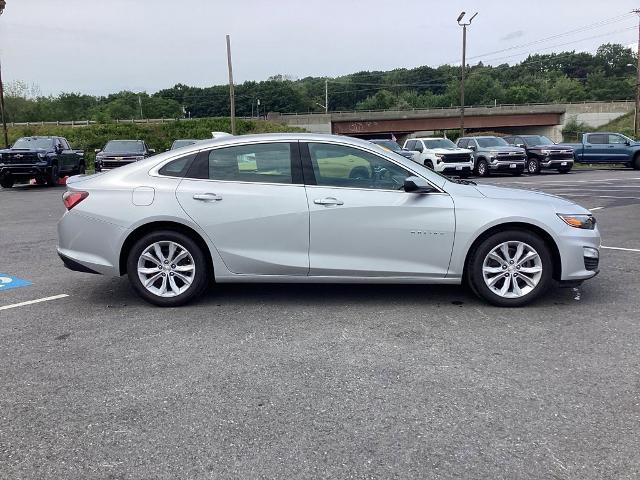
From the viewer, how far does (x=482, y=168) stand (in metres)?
25.5

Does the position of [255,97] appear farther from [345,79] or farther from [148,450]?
[148,450]

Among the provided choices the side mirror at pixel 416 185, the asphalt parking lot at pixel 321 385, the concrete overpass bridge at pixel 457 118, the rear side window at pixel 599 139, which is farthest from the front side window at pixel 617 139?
the concrete overpass bridge at pixel 457 118

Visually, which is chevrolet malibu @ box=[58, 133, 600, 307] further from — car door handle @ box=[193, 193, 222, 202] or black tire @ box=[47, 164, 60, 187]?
black tire @ box=[47, 164, 60, 187]

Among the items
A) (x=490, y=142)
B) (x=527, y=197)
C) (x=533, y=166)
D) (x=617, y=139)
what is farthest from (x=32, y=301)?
(x=617, y=139)

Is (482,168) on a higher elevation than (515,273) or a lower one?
lower

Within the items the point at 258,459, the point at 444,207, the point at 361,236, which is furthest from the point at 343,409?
the point at 444,207

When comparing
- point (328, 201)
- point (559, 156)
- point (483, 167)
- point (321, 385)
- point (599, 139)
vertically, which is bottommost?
point (483, 167)

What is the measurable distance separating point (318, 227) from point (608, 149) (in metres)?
27.6

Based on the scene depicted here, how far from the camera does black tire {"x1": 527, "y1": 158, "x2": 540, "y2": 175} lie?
26.6 metres

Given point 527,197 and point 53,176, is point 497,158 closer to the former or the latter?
point 53,176

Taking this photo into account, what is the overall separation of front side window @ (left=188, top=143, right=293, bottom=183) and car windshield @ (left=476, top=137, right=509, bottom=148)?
22087mm

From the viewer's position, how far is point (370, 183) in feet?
17.6

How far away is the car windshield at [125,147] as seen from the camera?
2186 centimetres

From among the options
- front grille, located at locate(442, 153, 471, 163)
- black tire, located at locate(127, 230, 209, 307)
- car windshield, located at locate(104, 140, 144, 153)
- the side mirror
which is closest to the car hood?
the side mirror
